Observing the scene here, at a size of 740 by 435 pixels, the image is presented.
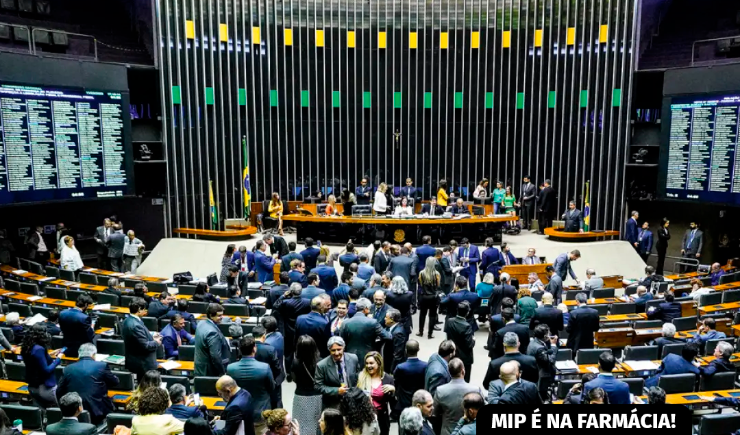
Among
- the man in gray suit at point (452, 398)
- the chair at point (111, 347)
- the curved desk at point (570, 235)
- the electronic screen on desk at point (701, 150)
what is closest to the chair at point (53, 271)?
the chair at point (111, 347)

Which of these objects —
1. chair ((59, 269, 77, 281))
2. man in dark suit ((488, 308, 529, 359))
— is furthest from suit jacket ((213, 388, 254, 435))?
chair ((59, 269, 77, 281))

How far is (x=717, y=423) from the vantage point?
5633 mm

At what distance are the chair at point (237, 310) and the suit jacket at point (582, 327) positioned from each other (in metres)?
4.43

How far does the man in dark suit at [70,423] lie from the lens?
4695 millimetres

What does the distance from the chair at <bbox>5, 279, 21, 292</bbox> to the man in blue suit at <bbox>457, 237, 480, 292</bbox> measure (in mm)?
7913

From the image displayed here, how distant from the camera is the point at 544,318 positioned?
26.4 feet

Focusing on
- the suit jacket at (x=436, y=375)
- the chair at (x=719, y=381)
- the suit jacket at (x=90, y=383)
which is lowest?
the chair at (x=719, y=381)

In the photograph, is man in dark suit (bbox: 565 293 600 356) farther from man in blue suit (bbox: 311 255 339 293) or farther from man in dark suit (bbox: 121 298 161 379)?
man in dark suit (bbox: 121 298 161 379)

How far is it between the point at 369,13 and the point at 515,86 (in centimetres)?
490

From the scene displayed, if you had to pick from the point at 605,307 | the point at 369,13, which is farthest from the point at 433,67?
the point at 605,307

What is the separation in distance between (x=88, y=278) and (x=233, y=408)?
8.05 metres

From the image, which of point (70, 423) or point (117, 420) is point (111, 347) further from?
point (70, 423)

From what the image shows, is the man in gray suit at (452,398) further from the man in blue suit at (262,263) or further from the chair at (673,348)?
the man in blue suit at (262,263)

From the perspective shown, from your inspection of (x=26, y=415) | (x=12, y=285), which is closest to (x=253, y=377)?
(x=26, y=415)
